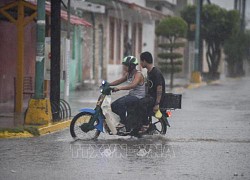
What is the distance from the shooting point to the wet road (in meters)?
9.62

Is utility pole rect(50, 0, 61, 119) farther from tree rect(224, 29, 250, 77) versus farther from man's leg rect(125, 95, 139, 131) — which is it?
tree rect(224, 29, 250, 77)

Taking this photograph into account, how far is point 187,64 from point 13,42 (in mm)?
34725

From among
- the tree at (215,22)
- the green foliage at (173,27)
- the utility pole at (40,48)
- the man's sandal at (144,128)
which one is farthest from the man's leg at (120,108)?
the tree at (215,22)

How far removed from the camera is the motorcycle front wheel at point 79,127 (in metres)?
13.3

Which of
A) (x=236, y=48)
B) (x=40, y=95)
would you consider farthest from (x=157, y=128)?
(x=236, y=48)

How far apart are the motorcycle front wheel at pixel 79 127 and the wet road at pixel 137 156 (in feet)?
0.69

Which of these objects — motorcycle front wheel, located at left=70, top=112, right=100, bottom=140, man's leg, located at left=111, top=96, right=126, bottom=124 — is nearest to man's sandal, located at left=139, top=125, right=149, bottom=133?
man's leg, located at left=111, top=96, right=126, bottom=124

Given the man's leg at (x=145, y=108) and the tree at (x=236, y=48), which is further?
the tree at (x=236, y=48)

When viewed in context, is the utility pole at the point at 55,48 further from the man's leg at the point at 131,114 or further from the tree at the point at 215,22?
the tree at the point at 215,22

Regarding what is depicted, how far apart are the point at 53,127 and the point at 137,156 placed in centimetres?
434

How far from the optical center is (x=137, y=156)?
36.7 feet

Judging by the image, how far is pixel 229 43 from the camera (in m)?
57.3

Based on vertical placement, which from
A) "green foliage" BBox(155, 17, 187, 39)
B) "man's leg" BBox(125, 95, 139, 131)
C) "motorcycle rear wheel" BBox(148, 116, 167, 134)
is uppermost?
"green foliage" BBox(155, 17, 187, 39)

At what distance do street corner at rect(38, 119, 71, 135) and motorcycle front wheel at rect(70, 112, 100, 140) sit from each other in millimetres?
1122
